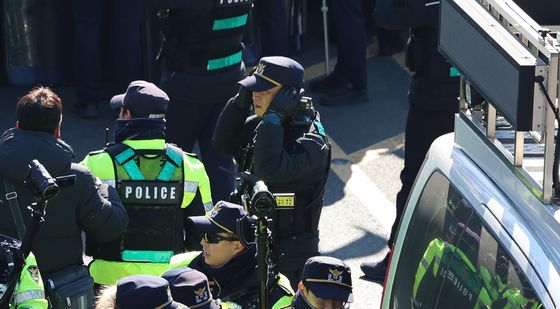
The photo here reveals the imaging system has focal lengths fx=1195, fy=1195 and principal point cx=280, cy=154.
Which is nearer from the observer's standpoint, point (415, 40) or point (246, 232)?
point (246, 232)

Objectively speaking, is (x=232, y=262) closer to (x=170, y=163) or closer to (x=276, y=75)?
(x=170, y=163)

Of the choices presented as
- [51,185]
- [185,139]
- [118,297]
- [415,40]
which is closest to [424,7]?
[415,40]

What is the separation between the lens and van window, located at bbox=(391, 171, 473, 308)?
12.7ft

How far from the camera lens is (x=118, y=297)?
4.15 metres

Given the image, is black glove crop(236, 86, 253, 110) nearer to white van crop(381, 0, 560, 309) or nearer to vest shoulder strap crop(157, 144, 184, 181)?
vest shoulder strap crop(157, 144, 184, 181)

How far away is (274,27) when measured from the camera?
35.9 feet

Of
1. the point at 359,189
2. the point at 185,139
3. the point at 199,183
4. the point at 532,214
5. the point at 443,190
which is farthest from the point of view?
the point at 359,189

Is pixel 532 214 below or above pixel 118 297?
above

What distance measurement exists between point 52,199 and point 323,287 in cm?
141

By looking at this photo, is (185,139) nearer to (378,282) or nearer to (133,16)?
(378,282)

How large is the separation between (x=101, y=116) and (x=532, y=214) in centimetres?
753

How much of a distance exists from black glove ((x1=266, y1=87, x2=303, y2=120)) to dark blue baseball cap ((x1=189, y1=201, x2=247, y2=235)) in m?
0.90

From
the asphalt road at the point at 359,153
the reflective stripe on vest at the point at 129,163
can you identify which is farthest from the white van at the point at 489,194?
the asphalt road at the point at 359,153

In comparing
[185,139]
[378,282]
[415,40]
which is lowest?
[378,282]
